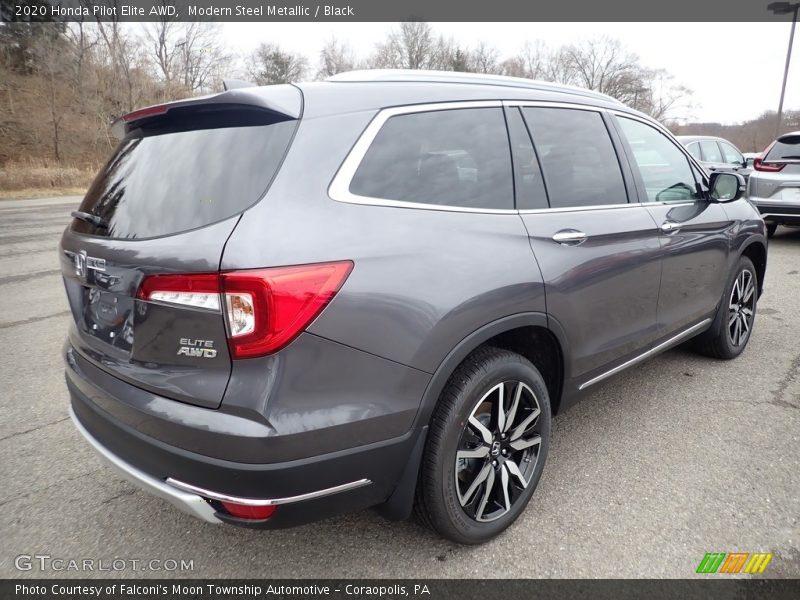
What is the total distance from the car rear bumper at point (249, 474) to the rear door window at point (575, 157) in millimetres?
1437

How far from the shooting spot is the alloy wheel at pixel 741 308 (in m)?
4.05

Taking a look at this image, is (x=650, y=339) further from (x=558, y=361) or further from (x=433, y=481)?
(x=433, y=481)

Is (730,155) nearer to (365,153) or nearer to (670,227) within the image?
(670,227)

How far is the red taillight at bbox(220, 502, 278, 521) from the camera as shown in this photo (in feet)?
5.44

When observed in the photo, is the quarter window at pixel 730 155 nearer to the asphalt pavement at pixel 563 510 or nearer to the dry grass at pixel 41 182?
the asphalt pavement at pixel 563 510

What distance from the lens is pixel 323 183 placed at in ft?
5.68

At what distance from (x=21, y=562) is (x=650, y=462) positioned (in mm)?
2906

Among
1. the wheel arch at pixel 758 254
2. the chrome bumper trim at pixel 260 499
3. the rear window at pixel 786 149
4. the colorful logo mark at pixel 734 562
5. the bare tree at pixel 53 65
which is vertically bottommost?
the colorful logo mark at pixel 734 562

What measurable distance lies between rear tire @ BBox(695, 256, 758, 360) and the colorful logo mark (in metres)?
2.13

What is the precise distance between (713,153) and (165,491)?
12.9 m

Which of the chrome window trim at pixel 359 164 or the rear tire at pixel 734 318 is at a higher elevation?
the chrome window trim at pixel 359 164

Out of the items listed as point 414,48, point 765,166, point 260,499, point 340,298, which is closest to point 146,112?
point 340,298

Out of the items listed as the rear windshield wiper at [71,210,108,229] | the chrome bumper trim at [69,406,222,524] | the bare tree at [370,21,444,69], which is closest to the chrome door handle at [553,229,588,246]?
the chrome bumper trim at [69,406,222,524]

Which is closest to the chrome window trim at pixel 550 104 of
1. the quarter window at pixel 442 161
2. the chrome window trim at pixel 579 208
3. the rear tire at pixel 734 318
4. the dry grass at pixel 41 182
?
the quarter window at pixel 442 161
